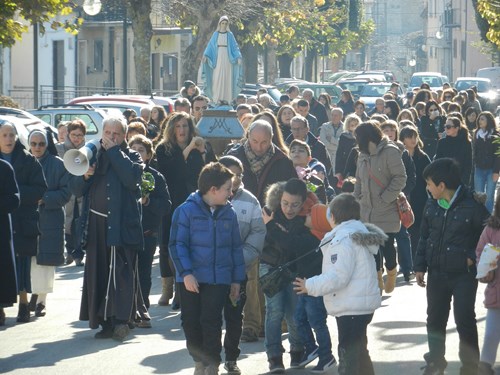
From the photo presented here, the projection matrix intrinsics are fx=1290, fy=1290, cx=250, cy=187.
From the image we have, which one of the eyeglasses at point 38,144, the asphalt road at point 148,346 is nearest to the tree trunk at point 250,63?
the eyeglasses at point 38,144

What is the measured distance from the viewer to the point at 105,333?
37.0 ft

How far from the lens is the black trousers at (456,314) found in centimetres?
920

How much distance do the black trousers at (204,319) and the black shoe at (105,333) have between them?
7.29 feet

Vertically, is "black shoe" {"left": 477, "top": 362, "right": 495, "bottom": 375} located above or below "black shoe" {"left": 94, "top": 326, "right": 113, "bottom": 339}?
above

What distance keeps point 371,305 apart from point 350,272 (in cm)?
28

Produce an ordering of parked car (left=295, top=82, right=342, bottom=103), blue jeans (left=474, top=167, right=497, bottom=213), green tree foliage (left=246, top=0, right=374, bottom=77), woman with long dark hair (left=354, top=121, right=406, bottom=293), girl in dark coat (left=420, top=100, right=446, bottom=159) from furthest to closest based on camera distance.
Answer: green tree foliage (left=246, top=0, right=374, bottom=77)
parked car (left=295, top=82, right=342, bottom=103)
girl in dark coat (left=420, top=100, right=446, bottom=159)
blue jeans (left=474, top=167, right=497, bottom=213)
woman with long dark hair (left=354, top=121, right=406, bottom=293)

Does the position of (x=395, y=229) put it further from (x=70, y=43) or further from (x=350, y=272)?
(x=70, y=43)

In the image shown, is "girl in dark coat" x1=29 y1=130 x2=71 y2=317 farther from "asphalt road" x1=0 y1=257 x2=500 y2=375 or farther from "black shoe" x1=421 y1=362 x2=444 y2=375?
"black shoe" x1=421 y1=362 x2=444 y2=375

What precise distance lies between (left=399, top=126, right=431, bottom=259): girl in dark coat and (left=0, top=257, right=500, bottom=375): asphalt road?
255 centimetres

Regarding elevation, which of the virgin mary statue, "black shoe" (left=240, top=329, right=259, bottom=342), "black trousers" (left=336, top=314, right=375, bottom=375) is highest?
the virgin mary statue

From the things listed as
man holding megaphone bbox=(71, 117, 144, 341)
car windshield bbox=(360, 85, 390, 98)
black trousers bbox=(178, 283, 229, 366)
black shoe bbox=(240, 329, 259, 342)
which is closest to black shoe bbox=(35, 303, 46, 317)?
man holding megaphone bbox=(71, 117, 144, 341)

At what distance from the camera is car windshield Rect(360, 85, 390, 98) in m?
44.4

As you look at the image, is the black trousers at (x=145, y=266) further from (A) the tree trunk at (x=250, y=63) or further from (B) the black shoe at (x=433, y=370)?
(A) the tree trunk at (x=250, y=63)

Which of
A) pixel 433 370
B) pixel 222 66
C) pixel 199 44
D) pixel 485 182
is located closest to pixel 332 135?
pixel 222 66
